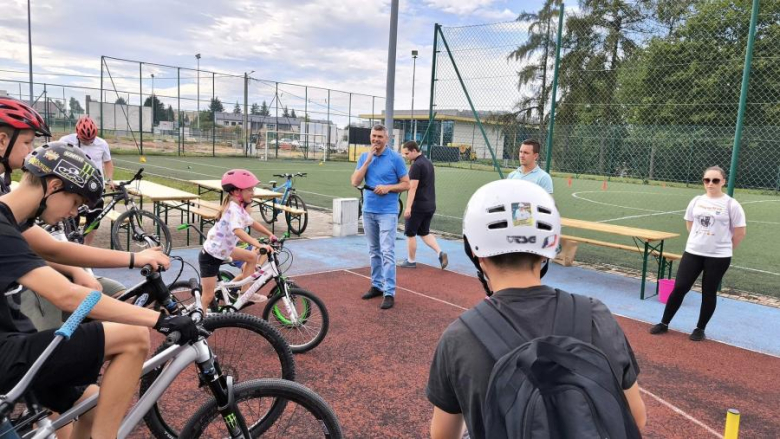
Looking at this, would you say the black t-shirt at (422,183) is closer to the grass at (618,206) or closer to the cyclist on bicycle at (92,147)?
the grass at (618,206)

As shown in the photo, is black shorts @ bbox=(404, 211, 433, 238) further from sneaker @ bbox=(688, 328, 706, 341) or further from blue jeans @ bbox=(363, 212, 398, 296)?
sneaker @ bbox=(688, 328, 706, 341)

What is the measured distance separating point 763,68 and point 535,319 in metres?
12.7

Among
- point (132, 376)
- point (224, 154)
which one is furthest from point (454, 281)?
point (224, 154)

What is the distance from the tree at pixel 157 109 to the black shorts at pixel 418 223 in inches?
1247

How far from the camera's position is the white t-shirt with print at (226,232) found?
15.6 ft

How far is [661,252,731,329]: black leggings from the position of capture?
5.45 metres

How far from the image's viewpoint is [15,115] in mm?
2951

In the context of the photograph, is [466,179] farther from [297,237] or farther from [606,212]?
[297,237]

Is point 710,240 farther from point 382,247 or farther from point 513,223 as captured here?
point 513,223

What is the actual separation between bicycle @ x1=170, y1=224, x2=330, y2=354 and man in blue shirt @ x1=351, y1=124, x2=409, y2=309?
58.0 inches

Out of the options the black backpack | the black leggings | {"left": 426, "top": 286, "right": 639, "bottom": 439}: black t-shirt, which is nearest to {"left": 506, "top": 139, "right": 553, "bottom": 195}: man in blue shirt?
the black leggings

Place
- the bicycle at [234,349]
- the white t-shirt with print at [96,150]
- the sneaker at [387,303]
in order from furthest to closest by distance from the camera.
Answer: the white t-shirt with print at [96,150], the sneaker at [387,303], the bicycle at [234,349]

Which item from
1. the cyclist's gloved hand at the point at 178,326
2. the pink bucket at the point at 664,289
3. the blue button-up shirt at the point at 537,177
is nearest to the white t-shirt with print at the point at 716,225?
the pink bucket at the point at 664,289

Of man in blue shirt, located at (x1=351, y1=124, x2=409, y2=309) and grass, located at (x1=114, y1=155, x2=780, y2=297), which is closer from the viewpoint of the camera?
man in blue shirt, located at (x1=351, y1=124, x2=409, y2=309)
